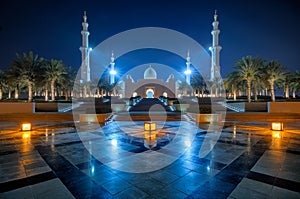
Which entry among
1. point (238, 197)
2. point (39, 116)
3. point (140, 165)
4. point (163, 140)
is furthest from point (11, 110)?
point (238, 197)

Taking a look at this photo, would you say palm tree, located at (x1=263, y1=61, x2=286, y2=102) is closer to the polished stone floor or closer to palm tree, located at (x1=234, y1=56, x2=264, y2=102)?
palm tree, located at (x1=234, y1=56, x2=264, y2=102)

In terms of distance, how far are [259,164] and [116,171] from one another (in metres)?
3.55

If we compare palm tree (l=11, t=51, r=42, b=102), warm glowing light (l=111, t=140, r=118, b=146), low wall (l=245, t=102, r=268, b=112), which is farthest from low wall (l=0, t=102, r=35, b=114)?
low wall (l=245, t=102, r=268, b=112)

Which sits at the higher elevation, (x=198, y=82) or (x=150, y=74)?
(x=150, y=74)

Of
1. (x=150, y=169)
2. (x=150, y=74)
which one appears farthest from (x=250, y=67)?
(x=150, y=74)

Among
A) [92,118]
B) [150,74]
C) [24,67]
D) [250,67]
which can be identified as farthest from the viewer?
[150,74]

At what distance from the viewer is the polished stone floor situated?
331 cm

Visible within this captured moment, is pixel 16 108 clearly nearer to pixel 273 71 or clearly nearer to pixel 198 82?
pixel 273 71

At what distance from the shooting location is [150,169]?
428cm

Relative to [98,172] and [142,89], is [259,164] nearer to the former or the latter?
[98,172]

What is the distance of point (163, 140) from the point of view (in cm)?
710

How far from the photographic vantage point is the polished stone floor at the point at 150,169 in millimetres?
3307

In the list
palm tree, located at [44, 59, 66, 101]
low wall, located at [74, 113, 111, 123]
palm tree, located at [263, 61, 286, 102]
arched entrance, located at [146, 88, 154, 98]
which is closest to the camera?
low wall, located at [74, 113, 111, 123]

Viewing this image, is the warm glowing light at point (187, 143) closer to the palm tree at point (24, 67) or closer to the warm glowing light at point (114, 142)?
the warm glowing light at point (114, 142)
